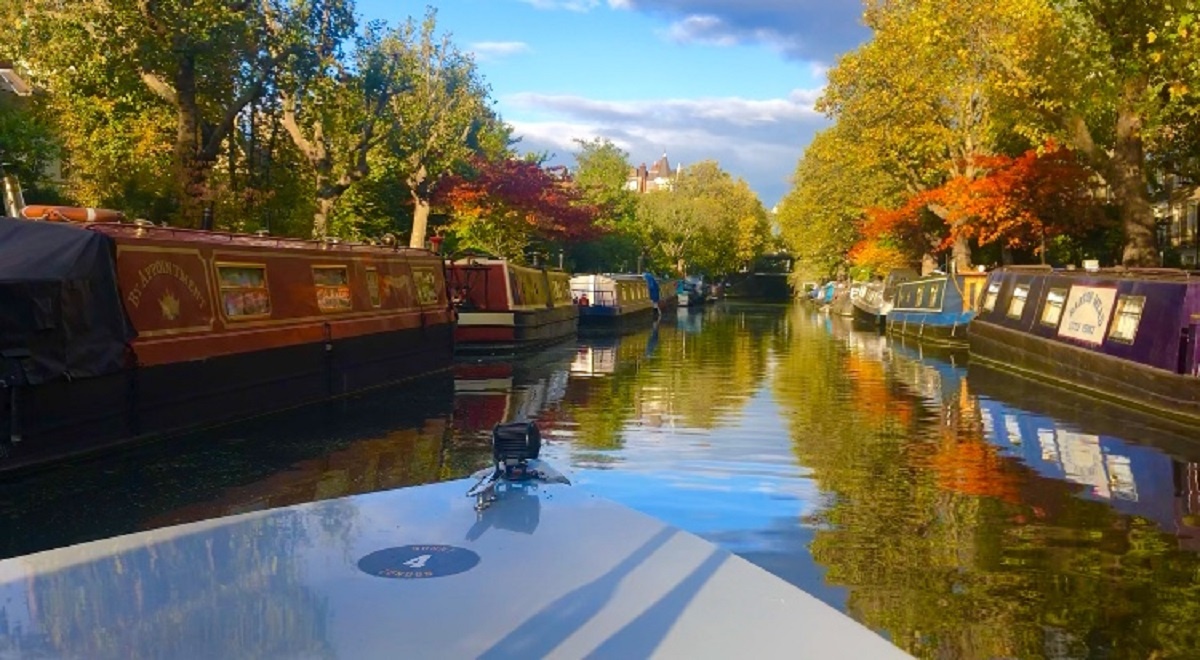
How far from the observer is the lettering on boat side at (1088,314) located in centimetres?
1659

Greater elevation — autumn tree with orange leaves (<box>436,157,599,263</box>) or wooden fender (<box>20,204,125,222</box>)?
autumn tree with orange leaves (<box>436,157,599,263</box>)

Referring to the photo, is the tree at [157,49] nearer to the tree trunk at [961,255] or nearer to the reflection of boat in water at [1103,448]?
the reflection of boat in water at [1103,448]

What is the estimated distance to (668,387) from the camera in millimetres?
19109

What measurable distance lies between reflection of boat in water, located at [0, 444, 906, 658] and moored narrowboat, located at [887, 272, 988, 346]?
80.8ft

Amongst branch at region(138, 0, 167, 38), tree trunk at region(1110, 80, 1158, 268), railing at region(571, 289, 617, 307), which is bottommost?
railing at region(571, 289, 617, 307)

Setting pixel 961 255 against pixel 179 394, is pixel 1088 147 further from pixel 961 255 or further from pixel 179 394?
pixel 179 394

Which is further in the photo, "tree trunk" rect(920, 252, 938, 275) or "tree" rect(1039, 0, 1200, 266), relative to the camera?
"tree trunk" rect(920, 252, 938, 275)

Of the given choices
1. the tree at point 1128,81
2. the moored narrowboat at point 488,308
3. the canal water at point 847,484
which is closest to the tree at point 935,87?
the tree at point 1128,81

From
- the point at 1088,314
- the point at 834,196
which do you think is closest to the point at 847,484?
the point at 1088,314

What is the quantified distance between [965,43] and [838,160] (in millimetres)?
11347

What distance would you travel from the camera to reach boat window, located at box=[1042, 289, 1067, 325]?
18.9m

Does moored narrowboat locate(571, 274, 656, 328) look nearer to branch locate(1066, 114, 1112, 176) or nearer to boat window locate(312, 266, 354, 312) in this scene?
branch locate(1066, 114, 1112, 176)

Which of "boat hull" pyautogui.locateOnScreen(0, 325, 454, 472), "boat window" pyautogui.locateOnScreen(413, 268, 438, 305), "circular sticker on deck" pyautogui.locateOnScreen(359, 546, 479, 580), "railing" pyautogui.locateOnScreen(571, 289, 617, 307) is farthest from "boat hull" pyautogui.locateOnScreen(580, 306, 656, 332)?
"circular sticker on deck" pyautogui.locateOnScreen(359, 546, 479, 580)

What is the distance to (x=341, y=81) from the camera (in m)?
24.6
